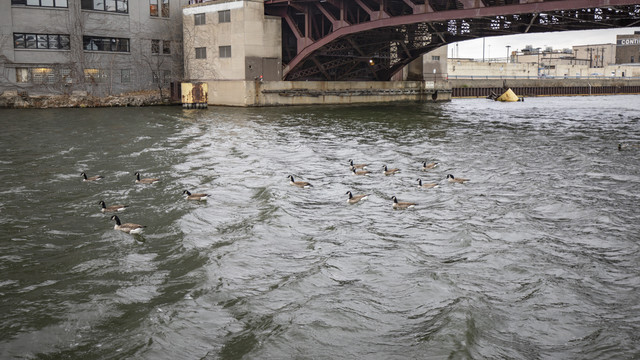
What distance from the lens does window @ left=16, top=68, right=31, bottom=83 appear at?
196 feet

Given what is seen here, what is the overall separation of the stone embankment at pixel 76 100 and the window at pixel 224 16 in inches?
478

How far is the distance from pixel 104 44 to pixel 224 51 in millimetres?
13984

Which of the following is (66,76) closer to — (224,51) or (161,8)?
(161,8)

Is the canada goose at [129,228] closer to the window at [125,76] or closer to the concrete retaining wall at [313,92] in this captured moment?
the concrete retaining wall at [313,92]

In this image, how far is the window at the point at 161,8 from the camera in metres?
68.1

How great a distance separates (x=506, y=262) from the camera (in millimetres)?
11969

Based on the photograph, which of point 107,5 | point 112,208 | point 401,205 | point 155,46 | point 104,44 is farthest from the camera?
point 155,46

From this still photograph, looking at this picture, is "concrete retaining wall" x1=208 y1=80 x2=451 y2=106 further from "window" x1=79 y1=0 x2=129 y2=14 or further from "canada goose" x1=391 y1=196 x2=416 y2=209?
"canada goose" x1=391 y1=196 x2=416 y2=209

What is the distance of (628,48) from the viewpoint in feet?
609

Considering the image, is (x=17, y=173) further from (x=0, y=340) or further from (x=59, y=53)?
(x=59, y=53)

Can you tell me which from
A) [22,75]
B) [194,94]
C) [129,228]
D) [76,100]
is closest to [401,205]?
[129,228]

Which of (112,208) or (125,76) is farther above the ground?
(125,76)

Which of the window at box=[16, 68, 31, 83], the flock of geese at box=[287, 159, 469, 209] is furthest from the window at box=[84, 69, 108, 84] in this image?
the flock of geese at box=[287, 159, 469, 209]

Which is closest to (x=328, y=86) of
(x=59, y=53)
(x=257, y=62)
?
(x=257, y=62)
